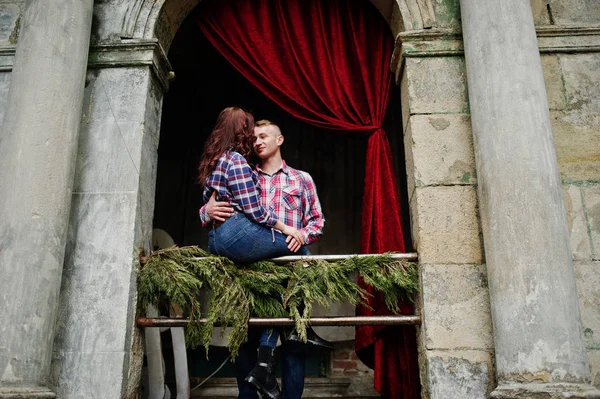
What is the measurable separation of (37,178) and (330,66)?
7.45 ft

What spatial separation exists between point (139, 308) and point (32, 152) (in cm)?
114

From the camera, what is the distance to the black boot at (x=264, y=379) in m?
3.50

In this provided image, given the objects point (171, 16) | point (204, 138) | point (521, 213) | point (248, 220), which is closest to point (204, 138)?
point (204, 138)

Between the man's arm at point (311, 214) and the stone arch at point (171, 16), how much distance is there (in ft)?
4.33

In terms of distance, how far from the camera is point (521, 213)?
350 centimetres

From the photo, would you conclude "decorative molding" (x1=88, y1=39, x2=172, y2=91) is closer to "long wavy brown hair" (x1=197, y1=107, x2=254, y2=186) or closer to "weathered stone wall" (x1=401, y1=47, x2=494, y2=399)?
"long wavy brown hair" (x1=197, y1=107, x2=254, y2=186)

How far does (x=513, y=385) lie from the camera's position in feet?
10.6

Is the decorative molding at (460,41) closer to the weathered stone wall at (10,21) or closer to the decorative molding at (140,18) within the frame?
the decorative molding at (140,18)

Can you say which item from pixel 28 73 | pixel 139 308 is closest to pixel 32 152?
pixel 28 73

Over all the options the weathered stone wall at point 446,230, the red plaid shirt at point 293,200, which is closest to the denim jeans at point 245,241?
the red plaid shirt at point 293,200

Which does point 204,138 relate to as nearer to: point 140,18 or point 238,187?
point 140,18

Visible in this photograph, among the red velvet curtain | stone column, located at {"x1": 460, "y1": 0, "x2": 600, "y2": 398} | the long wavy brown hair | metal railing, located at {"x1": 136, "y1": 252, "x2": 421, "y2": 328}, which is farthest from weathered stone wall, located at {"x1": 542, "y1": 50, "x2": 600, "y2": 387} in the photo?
the long wavy brown hair

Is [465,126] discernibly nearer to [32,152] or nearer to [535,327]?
[535,327]

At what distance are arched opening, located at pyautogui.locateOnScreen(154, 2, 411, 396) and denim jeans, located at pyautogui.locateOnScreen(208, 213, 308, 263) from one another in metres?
2.61
